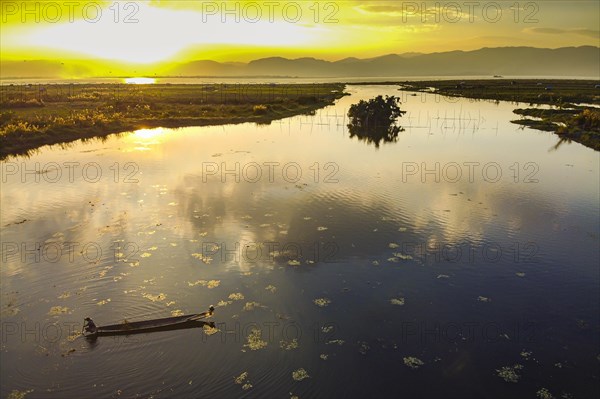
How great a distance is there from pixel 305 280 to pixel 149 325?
21.9ft

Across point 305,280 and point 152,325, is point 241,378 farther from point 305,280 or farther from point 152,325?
point 305,280

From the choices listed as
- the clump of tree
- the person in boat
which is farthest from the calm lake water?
the clump of tree

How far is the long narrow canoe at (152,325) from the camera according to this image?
1319 centimetres

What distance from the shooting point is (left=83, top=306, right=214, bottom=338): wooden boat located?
13.2 metres

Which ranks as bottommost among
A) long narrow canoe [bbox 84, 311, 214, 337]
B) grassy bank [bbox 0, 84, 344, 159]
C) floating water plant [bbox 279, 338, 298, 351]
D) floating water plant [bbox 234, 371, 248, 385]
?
floating water plant [bbox 234, 371, 248, 385]

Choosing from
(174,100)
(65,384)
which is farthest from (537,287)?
(174,100)

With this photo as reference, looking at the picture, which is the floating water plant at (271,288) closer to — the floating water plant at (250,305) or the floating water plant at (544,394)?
the floating water plant at (250,305)

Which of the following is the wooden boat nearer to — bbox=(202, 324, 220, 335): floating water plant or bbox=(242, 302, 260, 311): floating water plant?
bbox=(202, 324, 220, 335): floating water plant

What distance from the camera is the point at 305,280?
55.8 feet

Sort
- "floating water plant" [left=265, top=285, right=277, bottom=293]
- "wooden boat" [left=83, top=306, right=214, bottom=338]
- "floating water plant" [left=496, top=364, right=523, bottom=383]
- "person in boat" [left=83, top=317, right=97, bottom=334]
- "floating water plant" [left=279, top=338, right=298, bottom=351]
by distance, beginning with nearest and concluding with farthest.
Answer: "floating water plant" [left=496, top=364, right=523, bottom=383] → "floating water plant" [left=279, top=338, right=298, bottom=351] → "person in boat" [left=83, top=317, right=97, bottom=334] → "wooden boat" [left=83, top=306, right=214, bottom=338] → "floating water plant" [left=265, top=285, right=277, bottom=293]

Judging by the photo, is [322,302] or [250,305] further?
[322,302]

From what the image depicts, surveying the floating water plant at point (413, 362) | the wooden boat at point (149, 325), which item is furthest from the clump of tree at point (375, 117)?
the floating water plant at point (413, 362)

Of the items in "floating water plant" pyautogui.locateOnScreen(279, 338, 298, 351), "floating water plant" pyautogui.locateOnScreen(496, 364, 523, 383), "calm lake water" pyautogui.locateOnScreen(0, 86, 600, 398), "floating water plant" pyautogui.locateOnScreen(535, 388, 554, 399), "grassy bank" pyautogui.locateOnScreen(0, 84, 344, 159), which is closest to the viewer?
"floating water plant" pyautogui.locateOnScreen(535, 388, 554, 399)

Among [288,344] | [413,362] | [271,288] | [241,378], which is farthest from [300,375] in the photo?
[271,288]
